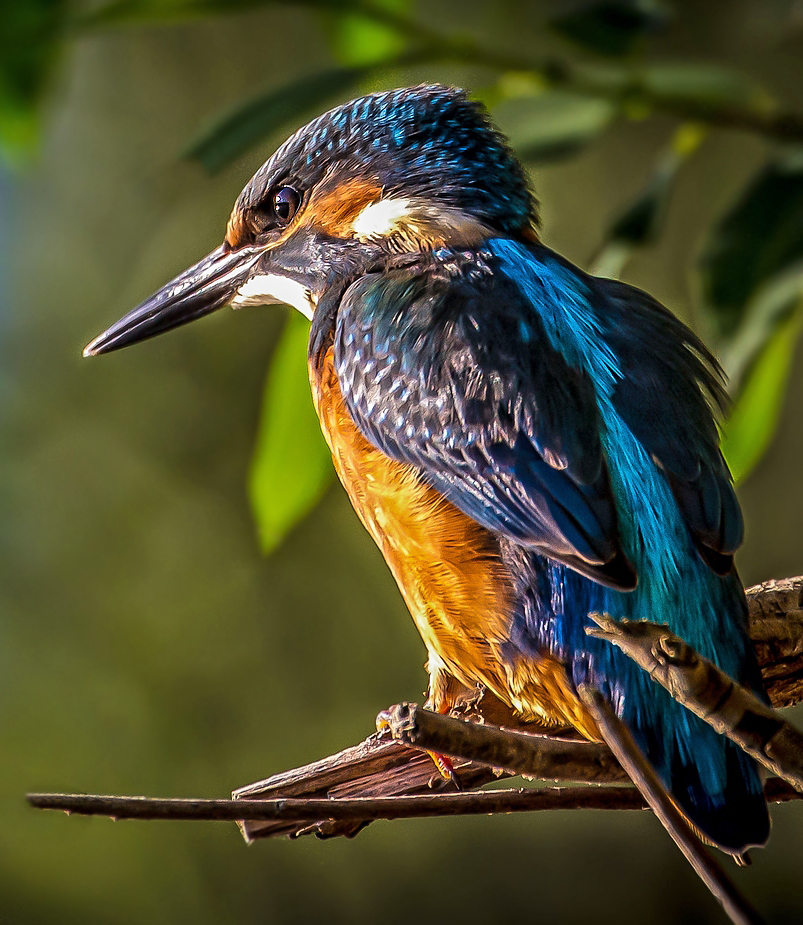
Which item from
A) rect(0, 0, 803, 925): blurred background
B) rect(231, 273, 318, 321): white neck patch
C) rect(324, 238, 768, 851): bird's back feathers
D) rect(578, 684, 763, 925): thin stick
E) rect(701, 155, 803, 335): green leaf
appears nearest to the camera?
rect(578, 684, 763, 925): thin stick

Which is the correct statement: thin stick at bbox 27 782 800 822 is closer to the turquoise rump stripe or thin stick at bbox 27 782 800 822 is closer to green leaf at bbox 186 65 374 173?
the turquoise rump stripe

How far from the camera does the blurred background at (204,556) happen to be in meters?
2.26

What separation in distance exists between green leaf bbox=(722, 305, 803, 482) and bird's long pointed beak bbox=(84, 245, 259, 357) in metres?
0.51

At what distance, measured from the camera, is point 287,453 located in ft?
3.46

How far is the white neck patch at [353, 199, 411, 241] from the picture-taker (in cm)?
84

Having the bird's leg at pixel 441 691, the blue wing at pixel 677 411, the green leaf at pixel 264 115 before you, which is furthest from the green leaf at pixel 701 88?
the bird's leg at pixel 441 691

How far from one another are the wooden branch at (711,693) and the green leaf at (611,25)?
0.94 m

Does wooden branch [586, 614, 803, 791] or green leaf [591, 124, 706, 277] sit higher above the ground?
green leaf [591, 124, 706, 277]

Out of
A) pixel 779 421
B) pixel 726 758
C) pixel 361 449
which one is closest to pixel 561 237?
pixel 779 421

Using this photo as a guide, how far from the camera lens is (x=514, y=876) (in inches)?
100

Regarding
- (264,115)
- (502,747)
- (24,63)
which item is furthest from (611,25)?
(502,747)

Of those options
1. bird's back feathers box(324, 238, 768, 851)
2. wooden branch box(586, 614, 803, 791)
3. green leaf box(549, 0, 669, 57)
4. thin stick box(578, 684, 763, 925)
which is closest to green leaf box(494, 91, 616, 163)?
green leaf box(549, 0, 669, 57)

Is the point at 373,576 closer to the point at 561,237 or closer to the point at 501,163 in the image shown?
the point at 561,237

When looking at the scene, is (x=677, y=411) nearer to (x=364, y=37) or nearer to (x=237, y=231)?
(x=237, y=231)
